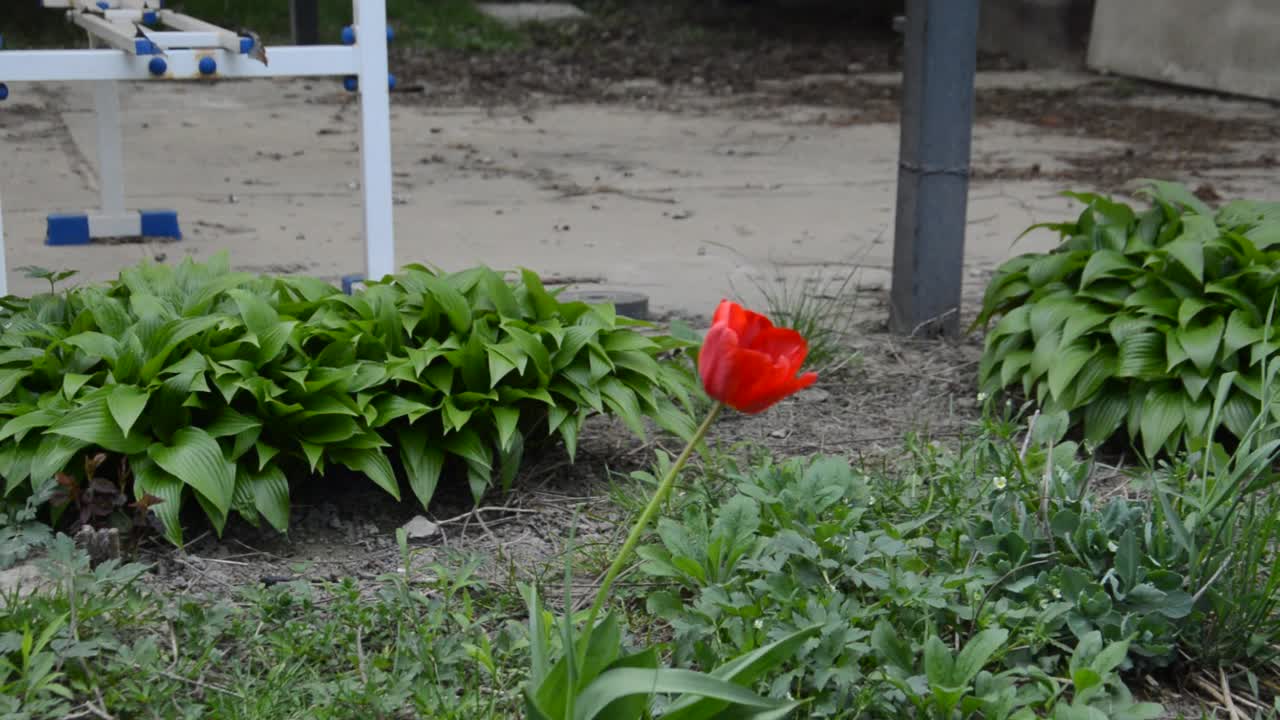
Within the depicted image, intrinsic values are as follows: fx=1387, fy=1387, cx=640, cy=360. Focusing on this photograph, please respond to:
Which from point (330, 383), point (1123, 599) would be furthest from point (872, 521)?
point (330, 383)

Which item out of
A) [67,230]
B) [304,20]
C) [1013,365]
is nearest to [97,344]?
[1013,365]

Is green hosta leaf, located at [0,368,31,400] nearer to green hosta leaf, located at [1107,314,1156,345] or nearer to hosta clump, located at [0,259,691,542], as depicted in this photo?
hosta clump, located at [0,259,691,542]

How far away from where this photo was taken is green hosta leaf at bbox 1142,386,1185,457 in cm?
318

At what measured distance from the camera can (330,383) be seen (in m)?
2.86

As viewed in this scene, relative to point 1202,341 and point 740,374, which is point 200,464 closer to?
point 740,374

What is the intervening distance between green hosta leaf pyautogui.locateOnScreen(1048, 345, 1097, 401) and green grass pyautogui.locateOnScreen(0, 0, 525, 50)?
10.4 metres

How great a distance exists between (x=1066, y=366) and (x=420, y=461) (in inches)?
61.6

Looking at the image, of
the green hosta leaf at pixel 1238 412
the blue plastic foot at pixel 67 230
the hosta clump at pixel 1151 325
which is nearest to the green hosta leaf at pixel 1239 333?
the hosta clump at pixel 1151 325

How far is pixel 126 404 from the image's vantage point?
A: 2664 millimetres

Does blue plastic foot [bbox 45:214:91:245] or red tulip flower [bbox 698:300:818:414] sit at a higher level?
red tulip flower [bbox 698:300:818:414]

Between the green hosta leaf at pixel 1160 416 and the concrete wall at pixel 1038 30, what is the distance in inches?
395

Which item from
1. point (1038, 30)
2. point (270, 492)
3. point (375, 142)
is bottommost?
point (270, 492)

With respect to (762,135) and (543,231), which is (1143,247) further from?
(762,135)

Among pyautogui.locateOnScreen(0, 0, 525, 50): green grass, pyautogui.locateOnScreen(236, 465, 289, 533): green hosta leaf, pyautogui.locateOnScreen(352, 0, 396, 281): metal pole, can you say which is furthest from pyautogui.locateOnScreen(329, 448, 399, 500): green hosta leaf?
pyautogui.locateOnScreen(0, 0, 525, 50): green grass
